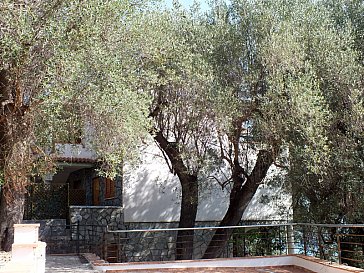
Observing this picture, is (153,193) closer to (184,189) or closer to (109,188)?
(109,188)

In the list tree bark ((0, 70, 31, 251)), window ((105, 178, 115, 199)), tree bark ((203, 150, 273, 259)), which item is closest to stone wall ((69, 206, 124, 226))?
window ((105, 178, 115, 199))

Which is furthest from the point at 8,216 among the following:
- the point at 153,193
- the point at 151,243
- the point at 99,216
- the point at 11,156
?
the point at 153,193

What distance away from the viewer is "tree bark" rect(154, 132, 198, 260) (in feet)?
36.8

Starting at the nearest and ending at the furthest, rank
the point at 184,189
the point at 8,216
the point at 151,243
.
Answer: the point at 8,216 < the point at 184,189 < the point at 151,243

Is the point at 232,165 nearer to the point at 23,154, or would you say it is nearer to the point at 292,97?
the point at 292,97

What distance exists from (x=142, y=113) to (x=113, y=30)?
167cm

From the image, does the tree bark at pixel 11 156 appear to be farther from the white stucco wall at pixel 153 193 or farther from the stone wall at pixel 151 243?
the white stucco wall at pixel 153 193

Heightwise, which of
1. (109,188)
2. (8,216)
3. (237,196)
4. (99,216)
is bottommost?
(99,216)

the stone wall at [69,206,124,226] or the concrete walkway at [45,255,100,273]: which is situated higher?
the stone wall at [69,206,124,226]

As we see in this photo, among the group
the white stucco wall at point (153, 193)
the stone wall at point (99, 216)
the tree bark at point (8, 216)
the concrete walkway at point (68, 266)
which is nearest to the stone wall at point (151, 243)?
the white stucco wall at point (153, 193)

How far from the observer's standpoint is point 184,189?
Result: 12.0 meters

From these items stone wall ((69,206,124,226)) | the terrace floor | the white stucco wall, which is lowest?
the terrace floor

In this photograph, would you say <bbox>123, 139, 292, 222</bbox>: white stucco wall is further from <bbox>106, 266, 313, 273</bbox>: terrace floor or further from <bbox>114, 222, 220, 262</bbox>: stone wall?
<bbox>106, 266, 313, 273</bbox>: terrace floor

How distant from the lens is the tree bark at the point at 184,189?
1122cm
